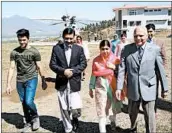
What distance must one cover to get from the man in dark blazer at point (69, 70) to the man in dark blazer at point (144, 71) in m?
0.85

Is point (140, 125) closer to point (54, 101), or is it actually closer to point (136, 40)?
point (136, 40)

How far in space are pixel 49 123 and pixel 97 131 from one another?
1.08 m

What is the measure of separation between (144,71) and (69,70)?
1259mm

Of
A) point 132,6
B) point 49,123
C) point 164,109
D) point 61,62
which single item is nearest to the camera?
point 61,62

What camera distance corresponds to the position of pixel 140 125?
6.28 meters

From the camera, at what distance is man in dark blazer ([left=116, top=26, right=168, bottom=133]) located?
4.91 metres

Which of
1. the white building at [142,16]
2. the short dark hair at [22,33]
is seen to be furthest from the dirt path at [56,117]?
the white building at [142,16]

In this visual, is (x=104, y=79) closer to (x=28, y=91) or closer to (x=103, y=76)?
(x=103, y=76)

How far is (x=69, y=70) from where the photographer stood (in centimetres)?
556

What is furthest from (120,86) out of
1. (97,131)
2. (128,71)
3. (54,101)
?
(54,101)

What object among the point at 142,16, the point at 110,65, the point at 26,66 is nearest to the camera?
the point at 110,65

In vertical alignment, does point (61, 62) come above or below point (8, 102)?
above

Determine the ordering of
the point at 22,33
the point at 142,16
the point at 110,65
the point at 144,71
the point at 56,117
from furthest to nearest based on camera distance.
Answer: the point at 142,16
the point at 56,117
the point at 22,33
the point at 110,65
the point at 144,71

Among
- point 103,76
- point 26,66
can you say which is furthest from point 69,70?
point 26,66
